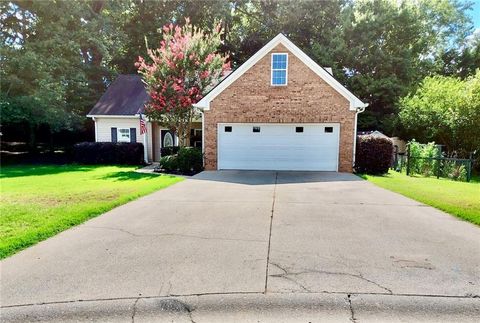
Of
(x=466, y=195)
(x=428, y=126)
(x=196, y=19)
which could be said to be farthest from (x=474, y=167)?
(x=196, y=19)

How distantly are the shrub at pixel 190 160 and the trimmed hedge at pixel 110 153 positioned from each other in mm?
4886

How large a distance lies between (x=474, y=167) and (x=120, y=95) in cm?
2236

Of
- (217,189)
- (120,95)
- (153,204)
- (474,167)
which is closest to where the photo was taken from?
(153,204)

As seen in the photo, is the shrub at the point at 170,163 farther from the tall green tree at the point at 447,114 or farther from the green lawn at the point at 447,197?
the tall green tree at the point at 447,114

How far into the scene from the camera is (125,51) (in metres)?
31.1

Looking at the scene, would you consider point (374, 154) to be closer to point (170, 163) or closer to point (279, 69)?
point (279, 69)

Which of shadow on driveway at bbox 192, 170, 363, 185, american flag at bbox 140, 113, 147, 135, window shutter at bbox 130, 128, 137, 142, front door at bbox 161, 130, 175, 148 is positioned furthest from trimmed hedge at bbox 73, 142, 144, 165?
shadow on driveway at bbox 192, 170, 363, 185

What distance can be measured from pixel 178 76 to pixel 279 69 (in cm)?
487

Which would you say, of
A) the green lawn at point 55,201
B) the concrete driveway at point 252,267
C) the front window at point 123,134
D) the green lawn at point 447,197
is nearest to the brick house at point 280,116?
the green lawn at point 447,197

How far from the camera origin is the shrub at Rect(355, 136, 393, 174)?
48.7 feet

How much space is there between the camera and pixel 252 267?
4418 millimetres

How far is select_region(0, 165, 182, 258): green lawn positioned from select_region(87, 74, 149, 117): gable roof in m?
8.21

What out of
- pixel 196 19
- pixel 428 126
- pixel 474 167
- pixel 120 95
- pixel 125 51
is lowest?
pixel 474 167

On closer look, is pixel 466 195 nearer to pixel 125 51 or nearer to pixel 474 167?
pixel 474 167
